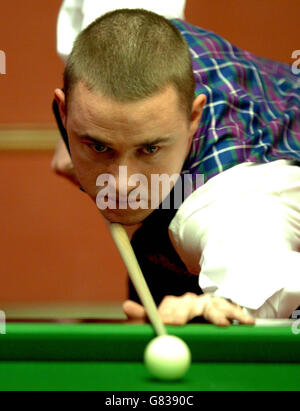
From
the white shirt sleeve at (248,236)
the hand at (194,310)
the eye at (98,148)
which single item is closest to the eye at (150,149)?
the eye at (98,148)

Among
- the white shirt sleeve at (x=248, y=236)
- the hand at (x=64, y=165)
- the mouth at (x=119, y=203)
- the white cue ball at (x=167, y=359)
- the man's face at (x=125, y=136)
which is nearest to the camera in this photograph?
the white cue ball at (x=167, y=359)

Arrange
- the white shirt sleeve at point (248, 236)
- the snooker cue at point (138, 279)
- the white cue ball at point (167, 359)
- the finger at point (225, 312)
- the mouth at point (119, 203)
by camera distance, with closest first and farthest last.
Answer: the white cue ball at point (167, 359) → the snooker cue at point (138, 279) → the finger at point (225, 312) → the white shirt sleeve at point (248, 236) → the mouth at point (119, 203)

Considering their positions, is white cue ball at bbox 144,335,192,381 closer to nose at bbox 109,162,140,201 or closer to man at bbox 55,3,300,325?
man at bbox 55,3,300,325

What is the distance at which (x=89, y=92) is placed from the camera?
7.37 feet

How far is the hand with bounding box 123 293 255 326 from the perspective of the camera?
1787 millimetres

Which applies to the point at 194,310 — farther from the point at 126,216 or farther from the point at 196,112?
the point at 196,112

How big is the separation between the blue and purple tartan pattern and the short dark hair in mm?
218

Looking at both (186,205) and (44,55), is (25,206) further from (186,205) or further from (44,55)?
(186,205)

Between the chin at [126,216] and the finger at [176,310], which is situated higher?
Answer: the chin at [126,216]

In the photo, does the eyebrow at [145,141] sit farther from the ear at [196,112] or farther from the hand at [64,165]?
the hand at [64,165]

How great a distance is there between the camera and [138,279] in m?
2.07

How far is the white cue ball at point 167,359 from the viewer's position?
1.52 meters

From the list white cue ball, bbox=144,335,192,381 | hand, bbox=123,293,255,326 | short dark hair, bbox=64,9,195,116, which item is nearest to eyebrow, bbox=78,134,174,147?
short dark hair, bbox=64,9,195,116
